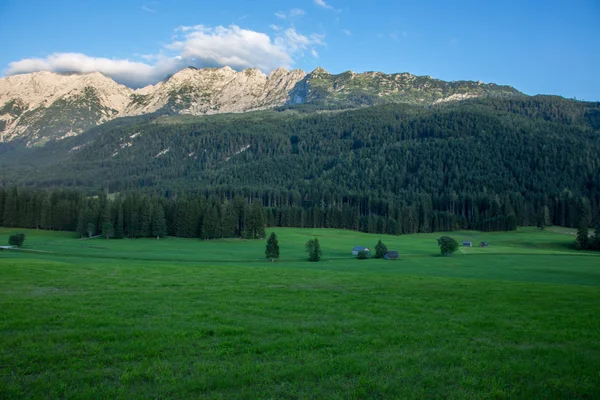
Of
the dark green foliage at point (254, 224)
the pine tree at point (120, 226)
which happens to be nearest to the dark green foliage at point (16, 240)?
the pine tree at point (120, 226)

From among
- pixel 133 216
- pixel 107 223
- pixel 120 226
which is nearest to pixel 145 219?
pixel 133 216

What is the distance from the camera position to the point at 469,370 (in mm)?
10781

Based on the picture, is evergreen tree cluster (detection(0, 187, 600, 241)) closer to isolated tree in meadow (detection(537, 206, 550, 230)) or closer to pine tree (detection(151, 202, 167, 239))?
pine tree (detection(151, 202, 167, 239))

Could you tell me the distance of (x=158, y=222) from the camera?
4355 inches

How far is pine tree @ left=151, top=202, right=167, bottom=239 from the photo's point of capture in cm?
11062

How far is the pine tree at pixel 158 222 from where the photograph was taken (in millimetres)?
110625

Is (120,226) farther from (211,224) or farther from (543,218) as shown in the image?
(543,218)

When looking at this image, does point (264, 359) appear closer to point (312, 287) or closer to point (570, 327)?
point (570, 327)

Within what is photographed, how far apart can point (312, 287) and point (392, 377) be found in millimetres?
16537

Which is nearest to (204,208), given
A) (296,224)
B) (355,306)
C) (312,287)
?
(296,224)

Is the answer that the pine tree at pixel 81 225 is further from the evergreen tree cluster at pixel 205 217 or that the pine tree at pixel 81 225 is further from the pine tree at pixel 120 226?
the pine tree at pixel 120 226

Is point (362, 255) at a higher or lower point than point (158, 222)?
lower

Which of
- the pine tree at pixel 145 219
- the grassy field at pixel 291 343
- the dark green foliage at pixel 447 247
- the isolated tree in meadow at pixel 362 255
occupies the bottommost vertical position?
the isolated tree in meadow at pixel 362 255

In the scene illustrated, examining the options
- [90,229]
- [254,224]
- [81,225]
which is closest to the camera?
[90,229]
